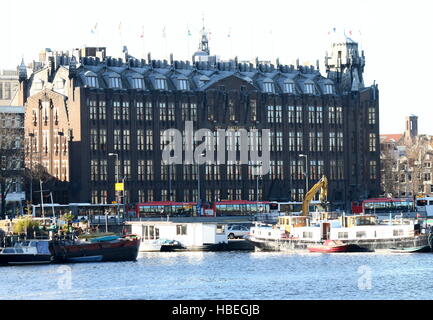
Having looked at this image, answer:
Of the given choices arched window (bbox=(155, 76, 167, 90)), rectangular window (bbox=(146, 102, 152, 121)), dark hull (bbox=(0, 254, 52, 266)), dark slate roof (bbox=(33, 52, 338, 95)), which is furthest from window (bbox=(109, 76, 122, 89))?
dark hull (bbox=(0, 254, 52, 266))

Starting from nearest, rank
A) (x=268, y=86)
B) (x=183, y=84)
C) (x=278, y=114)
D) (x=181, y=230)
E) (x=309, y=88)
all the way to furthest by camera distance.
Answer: (x=181, y=230), (x=183, y=84), (x=268, y=86), (x=278, y=114), (x=309, y=88)

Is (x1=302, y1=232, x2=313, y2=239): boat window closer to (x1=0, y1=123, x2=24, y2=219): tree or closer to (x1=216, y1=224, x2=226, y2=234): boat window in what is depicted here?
(x1=216, y1=224, x2=226, y2=234): boat window

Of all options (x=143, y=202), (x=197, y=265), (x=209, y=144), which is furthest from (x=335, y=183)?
(x=197, y=265)

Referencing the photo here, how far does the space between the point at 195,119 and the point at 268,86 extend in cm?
1452

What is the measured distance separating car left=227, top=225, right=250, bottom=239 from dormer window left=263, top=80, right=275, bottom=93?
51.9m

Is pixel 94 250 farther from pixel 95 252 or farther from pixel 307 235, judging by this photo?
pixel 307 235

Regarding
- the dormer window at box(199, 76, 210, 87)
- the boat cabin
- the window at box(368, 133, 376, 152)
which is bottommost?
the boat cabin

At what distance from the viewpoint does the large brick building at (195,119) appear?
559ft

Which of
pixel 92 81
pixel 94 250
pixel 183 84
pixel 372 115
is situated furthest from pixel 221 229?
pixel 372 115

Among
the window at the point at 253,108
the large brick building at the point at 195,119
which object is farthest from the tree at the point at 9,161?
the window at the point at 253,108

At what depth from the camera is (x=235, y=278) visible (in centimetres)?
8038

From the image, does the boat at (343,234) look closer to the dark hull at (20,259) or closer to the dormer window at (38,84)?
the dark hull at (20,259)

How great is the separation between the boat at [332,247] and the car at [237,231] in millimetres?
17098

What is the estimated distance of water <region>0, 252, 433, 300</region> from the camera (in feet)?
217
